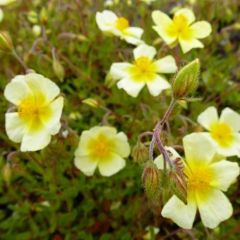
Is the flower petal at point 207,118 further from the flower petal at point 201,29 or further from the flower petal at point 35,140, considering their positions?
the flower petal at point 35,140

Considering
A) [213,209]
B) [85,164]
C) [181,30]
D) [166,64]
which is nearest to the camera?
[213,209]

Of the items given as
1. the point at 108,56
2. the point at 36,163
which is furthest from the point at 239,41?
the point at 36,163

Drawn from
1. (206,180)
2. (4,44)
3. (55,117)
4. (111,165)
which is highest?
(4,44)

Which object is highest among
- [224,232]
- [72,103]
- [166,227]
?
[72,103]

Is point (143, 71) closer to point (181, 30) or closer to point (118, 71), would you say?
point (118, 71)

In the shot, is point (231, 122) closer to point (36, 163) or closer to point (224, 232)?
point (224, 232)

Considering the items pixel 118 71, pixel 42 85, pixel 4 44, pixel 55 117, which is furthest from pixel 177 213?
pixel 4 44

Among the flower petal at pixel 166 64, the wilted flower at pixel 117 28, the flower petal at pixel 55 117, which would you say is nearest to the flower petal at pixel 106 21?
the wilted flower at pixel 117 28
